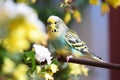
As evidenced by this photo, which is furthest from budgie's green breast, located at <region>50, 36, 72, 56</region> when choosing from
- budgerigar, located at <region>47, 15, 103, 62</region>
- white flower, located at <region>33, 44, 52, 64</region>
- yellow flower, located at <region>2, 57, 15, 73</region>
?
yellow flower, located at <region>2, 57, 15, 73</region>

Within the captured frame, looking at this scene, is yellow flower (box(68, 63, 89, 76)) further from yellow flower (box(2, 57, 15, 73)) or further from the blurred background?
yellow flower (box(2, 57, 15, 73))

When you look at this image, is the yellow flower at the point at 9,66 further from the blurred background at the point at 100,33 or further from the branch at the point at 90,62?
the blurred background at the point at 100,33

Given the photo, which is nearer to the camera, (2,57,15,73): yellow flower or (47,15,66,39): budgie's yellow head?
(2,57,15,73): yellow flower

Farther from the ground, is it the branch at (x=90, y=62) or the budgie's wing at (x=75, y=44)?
the budgie's wing at (x=75, y=44)

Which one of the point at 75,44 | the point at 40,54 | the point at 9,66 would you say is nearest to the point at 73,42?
the point at 75,44

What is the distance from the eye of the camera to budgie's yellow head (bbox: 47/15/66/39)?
50 cm

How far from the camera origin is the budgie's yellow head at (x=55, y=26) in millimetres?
505

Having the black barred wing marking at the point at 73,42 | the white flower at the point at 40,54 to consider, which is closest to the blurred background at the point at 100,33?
the black barred wing marking at the point at 73,42

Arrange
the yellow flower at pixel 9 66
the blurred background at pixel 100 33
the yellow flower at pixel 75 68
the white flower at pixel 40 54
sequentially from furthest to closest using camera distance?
the blurred background at pixel 100 33, the yellow flower at pixel 75 68, the white flower at pixel 40 54, the yellow flower at pixel 9 66

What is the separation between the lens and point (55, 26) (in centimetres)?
53

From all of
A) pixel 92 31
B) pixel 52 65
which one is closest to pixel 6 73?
pixel 52 65

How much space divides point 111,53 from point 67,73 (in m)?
0.29

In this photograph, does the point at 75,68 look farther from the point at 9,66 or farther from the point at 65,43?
the point at 9,66

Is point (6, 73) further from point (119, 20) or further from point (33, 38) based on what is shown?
point (119, 20)
